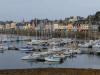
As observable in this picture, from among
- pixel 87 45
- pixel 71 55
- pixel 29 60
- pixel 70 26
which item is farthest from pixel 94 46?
pixel 70 26

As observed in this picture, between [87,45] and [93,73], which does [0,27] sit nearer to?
[87,45]

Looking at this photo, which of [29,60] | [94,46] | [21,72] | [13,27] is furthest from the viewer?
[13,27]

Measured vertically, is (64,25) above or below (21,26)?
below

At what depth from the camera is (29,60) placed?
19.0 meters

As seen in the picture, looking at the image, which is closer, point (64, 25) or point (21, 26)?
point (64, 25)

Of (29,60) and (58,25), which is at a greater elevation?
(58,25)

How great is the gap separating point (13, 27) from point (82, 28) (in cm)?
4074

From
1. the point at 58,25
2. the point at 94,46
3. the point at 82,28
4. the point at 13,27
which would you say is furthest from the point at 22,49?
the point at 13,27

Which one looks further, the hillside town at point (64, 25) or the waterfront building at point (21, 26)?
the waterfront building at point (21, 26)

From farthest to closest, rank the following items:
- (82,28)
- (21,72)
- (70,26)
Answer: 1. (70,26)
2. (82,28)
3. (21,72)

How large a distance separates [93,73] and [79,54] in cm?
1700

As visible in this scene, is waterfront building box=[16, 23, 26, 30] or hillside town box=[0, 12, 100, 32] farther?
waterfront building box=[16, 23, 26, 30]

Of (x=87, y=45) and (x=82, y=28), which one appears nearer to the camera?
(x=87, y=45)

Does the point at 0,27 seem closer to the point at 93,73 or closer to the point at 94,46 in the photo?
the point at 94,46
